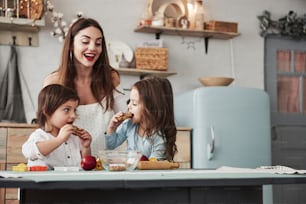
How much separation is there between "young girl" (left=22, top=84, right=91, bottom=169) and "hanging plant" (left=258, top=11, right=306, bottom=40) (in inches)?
88.4

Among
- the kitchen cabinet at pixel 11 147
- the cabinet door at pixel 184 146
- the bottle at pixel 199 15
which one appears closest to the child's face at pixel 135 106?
the kitchen cabinet at pixel 11 147

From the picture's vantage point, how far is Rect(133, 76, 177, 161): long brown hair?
7.88 ft

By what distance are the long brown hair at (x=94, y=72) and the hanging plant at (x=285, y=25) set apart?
6.48ft

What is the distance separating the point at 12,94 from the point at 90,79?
43.9 inches

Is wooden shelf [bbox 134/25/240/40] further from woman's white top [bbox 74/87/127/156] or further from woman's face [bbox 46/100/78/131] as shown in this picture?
woman's face [bbox 46/100/78/131]

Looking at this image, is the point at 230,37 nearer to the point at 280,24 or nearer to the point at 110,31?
the point at 280,24

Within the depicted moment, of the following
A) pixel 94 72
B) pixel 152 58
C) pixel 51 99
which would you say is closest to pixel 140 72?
pixel 152 58

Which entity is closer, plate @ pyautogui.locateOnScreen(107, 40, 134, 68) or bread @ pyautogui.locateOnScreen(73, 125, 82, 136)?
bread @ pyautogui.locateOnScreen(73, 125, 82, 136)

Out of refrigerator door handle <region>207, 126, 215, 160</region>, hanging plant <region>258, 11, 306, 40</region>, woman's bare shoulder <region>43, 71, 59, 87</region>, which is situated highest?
hanging plant <region>258, 11, 306, 40</region>

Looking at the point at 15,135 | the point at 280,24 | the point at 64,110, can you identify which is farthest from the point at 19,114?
the point at 280,24

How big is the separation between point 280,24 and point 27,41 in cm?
187

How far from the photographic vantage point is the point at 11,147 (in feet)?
10.1

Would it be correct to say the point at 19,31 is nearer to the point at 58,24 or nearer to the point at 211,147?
the point at 58,24

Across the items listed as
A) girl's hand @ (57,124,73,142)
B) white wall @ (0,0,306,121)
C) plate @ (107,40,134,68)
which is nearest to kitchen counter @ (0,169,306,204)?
girl's hand @ (57,124,73,142)
